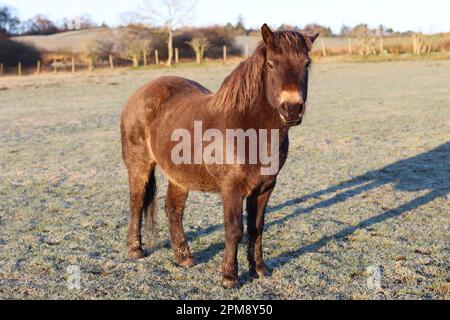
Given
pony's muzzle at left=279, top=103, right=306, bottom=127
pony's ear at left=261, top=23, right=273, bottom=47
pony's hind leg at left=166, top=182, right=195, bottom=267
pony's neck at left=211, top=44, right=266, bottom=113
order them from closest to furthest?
pony's muzzle at left=279, top=103, right=306, bottom=127
pony's ear at left=261, top=23, right=273, bottom=47
pony's neck at left=211, top=44, right=266, bottom=113
pony's hind leg at left=166, top=182, right=195, bottom=267

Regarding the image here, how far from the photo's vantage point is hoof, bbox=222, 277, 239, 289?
387 centimetres

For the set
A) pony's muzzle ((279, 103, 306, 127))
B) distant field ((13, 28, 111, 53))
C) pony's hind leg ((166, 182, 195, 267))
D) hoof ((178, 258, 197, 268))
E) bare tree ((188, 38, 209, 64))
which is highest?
distant field ((13, 28, 111, 53))

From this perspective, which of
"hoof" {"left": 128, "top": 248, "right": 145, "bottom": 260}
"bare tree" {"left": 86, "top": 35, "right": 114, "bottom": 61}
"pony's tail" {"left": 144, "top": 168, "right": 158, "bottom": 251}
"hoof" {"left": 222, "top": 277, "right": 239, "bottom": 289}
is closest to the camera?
"hoof" {"left": 222, "top": 277, "right": 239, "bottom": 289}

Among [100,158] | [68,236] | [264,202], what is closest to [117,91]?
[100,158]

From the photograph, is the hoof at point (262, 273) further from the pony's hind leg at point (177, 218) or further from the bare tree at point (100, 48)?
the bare tree at point (100, 48)

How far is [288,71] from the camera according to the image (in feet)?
10.8

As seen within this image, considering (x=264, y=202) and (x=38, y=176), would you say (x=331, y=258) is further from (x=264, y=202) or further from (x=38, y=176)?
(x=38, y=176)

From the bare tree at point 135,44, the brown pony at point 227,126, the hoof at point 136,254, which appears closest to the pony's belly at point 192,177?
the brown pony at point 227,126

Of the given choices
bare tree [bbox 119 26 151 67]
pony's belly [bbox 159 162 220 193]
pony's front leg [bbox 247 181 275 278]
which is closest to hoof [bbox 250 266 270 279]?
pony's front leg [bbox 247 181 275 278]

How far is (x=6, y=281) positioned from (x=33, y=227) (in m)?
1.57

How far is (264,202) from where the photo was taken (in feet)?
13.0

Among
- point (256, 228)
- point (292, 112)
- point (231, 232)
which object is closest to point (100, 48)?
point (256, 228)

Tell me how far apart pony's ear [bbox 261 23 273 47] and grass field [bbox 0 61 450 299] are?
1937mm

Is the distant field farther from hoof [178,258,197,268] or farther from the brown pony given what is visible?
hoof [178,258,197,268]
